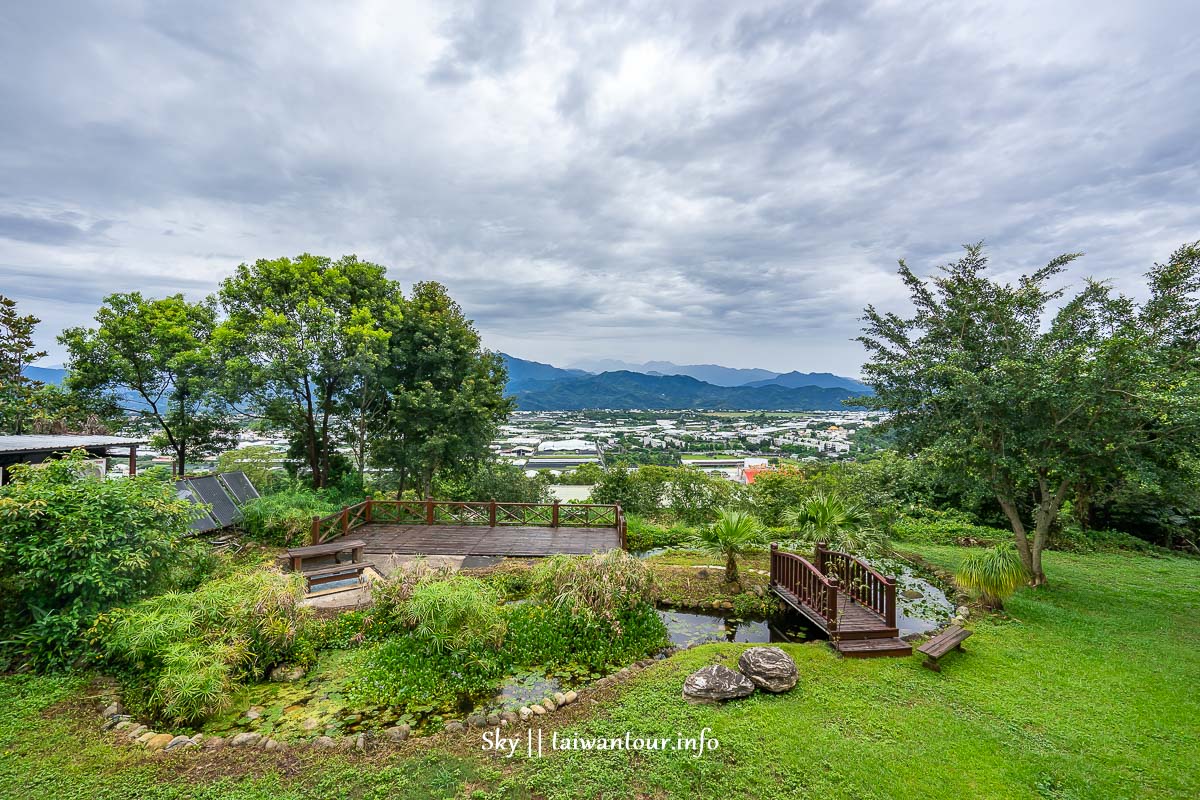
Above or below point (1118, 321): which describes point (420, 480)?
below

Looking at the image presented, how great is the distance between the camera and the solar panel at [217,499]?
35.8 ft

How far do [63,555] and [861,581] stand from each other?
10.2m

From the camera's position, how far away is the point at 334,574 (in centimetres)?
809

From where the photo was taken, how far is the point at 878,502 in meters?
13.8

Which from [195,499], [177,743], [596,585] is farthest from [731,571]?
[195,499]

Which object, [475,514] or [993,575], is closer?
[993,575]

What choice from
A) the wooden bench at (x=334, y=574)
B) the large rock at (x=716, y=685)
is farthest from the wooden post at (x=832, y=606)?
the wooden bench at (x=334, y=574)

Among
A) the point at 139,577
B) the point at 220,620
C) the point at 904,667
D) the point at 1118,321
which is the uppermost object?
the point at 1118,321

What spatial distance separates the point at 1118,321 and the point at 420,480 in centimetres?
1681

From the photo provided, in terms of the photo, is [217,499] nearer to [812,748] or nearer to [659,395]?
[812,748]

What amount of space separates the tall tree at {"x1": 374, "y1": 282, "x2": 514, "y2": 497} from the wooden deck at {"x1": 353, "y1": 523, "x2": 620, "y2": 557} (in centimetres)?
256

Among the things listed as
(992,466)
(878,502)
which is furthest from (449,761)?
(878,502)

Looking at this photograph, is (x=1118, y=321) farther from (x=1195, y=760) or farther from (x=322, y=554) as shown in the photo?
(x=322, y=554)

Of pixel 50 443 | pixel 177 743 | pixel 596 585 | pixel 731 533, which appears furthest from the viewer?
pixel 50 443
